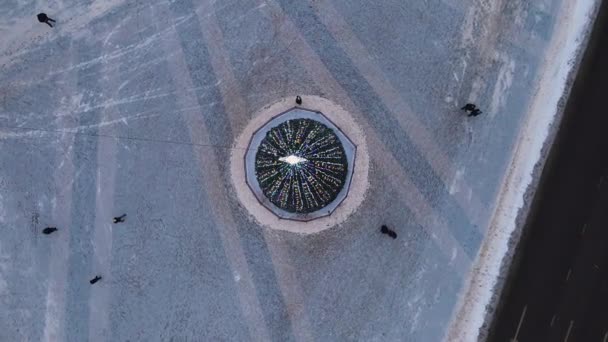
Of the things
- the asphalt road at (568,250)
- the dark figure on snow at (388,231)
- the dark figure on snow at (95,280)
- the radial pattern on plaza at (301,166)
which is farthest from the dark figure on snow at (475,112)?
the dark figure on snow at (95,280)

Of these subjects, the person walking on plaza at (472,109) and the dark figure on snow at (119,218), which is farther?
the dark figure on snow at (119,218)

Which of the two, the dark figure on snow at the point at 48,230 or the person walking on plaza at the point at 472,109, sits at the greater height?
the person walking on plaza at the point at 472,109

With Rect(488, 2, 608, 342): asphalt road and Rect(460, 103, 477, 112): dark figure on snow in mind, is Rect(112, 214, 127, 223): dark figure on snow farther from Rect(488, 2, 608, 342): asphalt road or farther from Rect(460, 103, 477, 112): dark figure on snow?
Rect(488, 2, 608, 342): asphalt road

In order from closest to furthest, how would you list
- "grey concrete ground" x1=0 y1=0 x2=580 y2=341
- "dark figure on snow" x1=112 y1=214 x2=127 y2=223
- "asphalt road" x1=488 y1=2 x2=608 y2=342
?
"asphalt road" x1=488 y1=2 x2=608 y2=342, "grey concrete ground" x1=0 y1=0 x2=580 y2=341, "dark figure on snow" x1=112 y1=214 x2=127 y2=223

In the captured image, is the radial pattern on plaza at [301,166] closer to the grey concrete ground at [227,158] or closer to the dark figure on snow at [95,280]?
the grey concrete ground at [227,158]

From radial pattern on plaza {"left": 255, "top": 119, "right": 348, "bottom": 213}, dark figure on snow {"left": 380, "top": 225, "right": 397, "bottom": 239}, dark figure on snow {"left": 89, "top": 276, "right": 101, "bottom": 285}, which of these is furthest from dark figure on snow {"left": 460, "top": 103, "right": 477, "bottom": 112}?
dark figure on snow {"left": 89, "top": 276, "right": 101, "bottom": 285}
